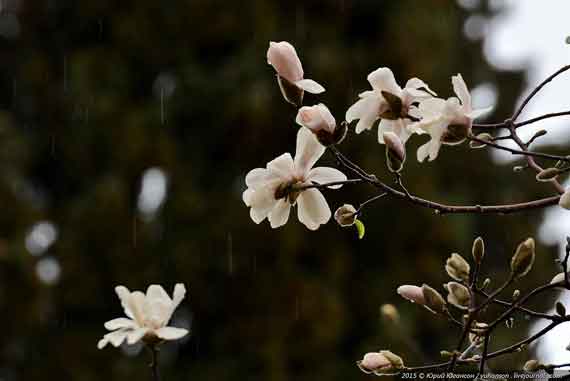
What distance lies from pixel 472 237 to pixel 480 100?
6.12 feet

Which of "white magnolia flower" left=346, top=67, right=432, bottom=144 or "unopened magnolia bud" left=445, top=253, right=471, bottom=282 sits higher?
"white magnolia flower" left=346, top=67, right=432, bottom=144

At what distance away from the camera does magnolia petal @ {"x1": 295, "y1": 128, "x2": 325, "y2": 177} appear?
0.75 metres

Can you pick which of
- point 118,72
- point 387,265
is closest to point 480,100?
point 387,265

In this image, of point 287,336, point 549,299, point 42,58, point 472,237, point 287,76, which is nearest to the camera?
point 287,76

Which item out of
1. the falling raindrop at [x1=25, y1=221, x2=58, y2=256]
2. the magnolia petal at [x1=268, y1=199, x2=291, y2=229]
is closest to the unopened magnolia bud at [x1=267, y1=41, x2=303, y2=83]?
the magnolia petal at [x1=268, y1=199, x2=291, y2=229]

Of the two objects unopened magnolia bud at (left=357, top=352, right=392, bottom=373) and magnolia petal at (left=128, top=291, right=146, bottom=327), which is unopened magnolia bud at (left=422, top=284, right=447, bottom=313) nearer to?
unopened magnolia bud at (left=357, top=352, right=392, bottom=373)

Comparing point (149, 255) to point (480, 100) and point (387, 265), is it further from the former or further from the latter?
point (480, 100)

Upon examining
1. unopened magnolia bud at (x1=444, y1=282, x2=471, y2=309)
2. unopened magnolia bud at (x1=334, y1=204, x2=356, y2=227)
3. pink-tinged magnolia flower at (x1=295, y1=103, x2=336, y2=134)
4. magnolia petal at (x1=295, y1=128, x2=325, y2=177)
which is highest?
pink-tinged magnolia flower at (x1=295, y1=103, x2=336, y2=134)

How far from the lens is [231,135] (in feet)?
15.3

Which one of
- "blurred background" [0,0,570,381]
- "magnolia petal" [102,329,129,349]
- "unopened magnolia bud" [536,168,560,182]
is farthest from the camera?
"blurred background" [0,0,570,381]

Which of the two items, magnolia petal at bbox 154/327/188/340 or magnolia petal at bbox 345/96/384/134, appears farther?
magnolia petal at bbox 154/327/188/340

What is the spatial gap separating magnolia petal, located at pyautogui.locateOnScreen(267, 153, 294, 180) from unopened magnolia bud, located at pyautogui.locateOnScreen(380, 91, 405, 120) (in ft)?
0.29

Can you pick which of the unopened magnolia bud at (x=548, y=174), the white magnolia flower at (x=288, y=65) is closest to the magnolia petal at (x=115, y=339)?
the white magnolia flower at (x=288, y=65)

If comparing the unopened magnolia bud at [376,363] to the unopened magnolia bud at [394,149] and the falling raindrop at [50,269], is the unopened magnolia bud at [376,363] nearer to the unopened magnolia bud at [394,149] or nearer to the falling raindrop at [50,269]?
the unopened magnolia bud at [394,149]
